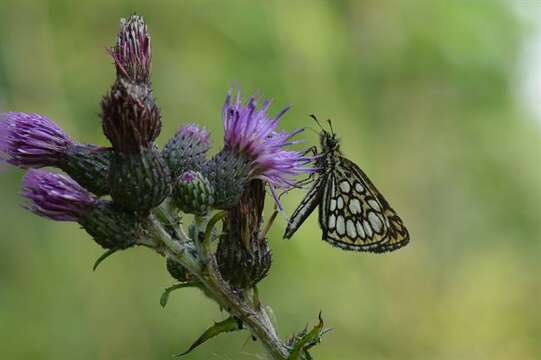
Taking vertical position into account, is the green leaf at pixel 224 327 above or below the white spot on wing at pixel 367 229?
below

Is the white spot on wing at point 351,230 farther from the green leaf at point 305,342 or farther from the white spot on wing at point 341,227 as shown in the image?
the green leaf at point 305,342

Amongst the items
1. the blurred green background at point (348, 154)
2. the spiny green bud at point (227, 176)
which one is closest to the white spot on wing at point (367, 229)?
the spiny green bud at point (227, 176)

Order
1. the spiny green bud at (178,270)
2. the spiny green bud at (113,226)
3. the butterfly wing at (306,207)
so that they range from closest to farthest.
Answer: the spiny green bud at (113,226)
the spiny green bud at (178,270)
the butterfly wing at (306,207)

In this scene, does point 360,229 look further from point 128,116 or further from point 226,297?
point 128,116

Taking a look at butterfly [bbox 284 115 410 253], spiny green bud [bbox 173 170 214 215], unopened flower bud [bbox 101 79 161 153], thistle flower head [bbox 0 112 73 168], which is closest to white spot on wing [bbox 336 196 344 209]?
butterfly [bbox 284 115 410 253]

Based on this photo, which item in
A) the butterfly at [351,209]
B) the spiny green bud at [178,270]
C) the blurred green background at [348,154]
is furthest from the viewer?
the blurred green background at [348,154]

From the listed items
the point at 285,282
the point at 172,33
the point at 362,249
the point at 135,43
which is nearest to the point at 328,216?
the point at 362,249

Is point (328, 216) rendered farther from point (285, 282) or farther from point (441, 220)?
point (441, 220)

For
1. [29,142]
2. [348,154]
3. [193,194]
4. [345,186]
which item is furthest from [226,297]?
[348,154]
